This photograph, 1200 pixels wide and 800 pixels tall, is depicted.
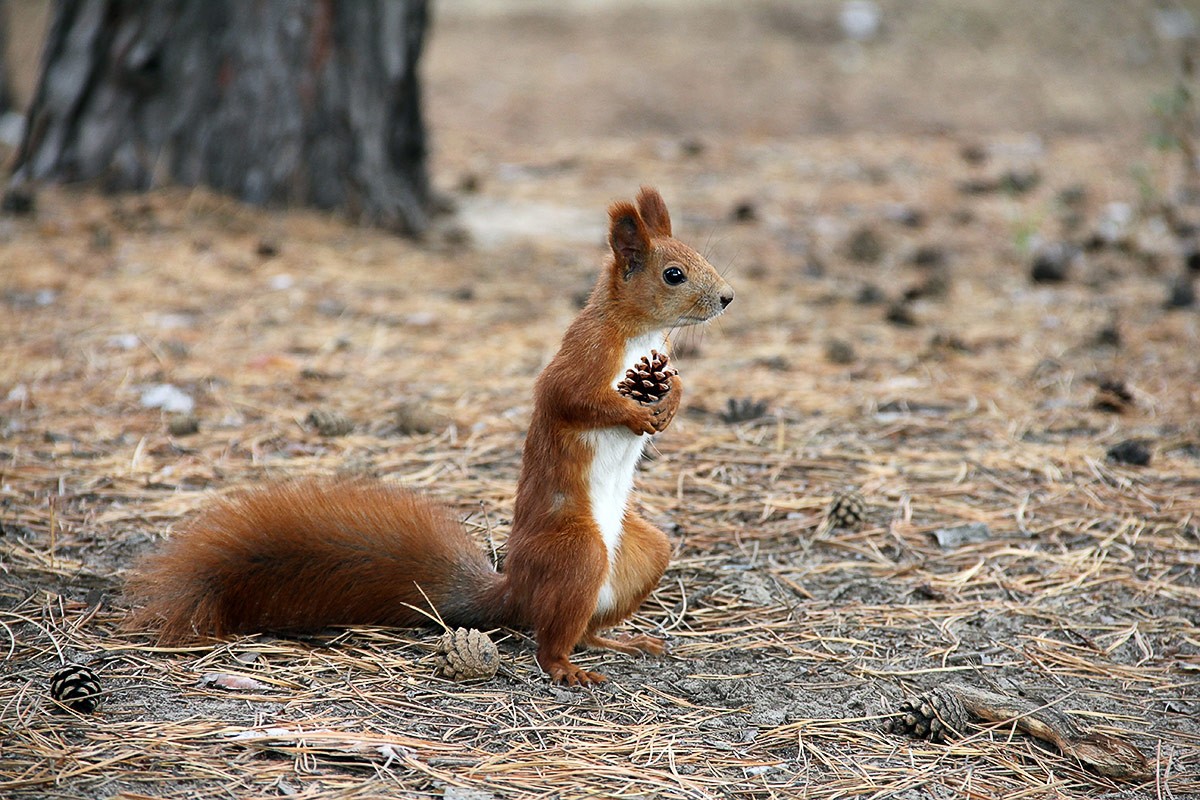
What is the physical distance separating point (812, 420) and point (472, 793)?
2069mm

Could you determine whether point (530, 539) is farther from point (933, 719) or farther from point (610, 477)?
point (933, 719)

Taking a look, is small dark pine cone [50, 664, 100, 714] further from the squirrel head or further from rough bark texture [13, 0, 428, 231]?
rough bark texture [13, 0, 428, 231]

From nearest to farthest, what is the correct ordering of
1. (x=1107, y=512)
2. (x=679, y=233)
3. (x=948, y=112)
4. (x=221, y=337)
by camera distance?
(x=1107, y=512)
(x=221, y=337)
(x=679, y=233)
(x=948, y=112)

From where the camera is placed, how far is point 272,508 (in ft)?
7.16

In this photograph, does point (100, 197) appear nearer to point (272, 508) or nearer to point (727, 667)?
point (272, 508)

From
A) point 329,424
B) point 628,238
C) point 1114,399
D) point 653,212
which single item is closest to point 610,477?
point 628,238

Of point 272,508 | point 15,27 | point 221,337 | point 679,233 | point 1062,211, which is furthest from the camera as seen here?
point 15,27

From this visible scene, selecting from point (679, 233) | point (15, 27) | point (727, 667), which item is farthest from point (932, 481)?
point (15, 27)

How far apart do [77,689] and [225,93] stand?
11.9 feet

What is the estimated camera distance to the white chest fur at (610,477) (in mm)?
2195

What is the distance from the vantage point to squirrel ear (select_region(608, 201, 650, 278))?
91.0 inches

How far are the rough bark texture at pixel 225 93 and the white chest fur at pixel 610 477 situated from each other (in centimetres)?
329

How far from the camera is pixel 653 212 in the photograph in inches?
95.8

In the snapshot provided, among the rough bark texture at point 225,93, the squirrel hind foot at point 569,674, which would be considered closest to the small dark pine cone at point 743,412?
the squirrel hind foot at point 569,674
